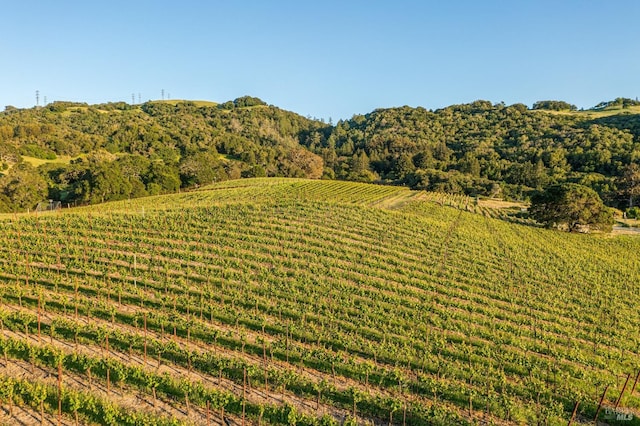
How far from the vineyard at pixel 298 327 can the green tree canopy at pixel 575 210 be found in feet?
51.6

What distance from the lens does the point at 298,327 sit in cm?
1720

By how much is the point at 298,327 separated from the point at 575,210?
4783cm

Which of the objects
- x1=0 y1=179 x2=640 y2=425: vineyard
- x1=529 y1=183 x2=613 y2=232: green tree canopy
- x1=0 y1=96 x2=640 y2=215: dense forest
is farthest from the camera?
x1=0 y1=96 x2=640 y2=215: dense forest

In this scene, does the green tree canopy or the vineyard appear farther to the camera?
the green tree canopy

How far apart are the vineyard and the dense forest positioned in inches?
1686

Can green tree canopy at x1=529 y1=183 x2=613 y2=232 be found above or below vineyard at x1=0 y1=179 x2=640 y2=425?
above

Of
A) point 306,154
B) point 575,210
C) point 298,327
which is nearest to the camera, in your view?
point 298,327

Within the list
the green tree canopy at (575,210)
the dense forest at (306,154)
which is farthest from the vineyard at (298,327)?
the dense forest at (306,154)

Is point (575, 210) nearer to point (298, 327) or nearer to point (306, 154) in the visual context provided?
point (298, 327)

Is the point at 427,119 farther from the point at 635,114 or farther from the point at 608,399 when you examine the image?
the point at 608,399

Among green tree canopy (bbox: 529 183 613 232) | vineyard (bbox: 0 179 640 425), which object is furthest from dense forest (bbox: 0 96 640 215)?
vineyard (bbox: 0 179 640 425)

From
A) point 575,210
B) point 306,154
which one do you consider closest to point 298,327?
point 575,210

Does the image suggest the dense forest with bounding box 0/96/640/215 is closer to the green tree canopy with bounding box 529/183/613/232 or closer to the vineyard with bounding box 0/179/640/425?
the green tree canopy with bounding box 529/183/613/232

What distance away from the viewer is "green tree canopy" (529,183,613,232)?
162 feet
